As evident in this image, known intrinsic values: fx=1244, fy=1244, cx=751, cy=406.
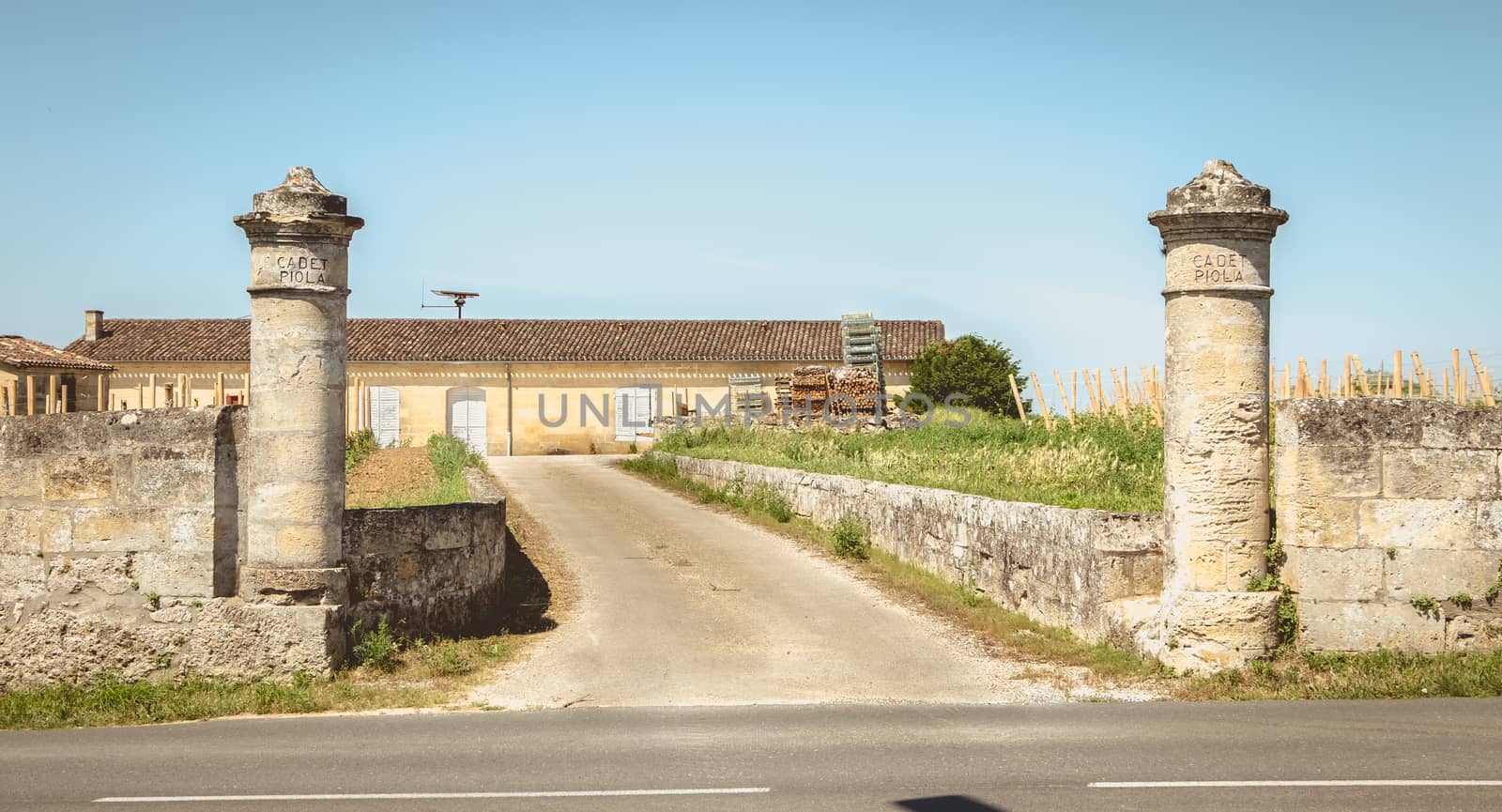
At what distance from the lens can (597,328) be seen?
1689 inches

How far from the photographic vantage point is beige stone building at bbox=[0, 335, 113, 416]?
31788mm

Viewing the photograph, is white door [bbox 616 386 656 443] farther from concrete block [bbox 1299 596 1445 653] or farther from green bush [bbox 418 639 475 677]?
concrete block [bbox 1299 596 1445 653]

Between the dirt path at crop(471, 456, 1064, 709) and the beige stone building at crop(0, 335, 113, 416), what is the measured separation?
22244 mm

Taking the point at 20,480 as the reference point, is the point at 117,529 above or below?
below

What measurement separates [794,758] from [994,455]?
1005cm

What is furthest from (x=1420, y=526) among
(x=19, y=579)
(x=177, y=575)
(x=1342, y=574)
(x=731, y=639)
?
(x=19, y=579)

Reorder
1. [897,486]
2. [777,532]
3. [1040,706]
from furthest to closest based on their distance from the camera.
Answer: [777,532] → [897,486] → [1040,706]

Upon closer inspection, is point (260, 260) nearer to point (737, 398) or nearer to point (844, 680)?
point (844, 680)

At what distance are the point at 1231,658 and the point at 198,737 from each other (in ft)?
20.7

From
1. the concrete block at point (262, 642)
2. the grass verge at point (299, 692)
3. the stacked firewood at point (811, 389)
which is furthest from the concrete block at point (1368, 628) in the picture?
the stacked firewood at point (811, 389)

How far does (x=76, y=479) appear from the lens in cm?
836

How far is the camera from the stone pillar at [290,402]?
8.28m

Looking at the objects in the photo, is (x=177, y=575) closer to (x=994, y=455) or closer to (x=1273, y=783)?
(x=1273, y=783)

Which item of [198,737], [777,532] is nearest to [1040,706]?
[198,737]
